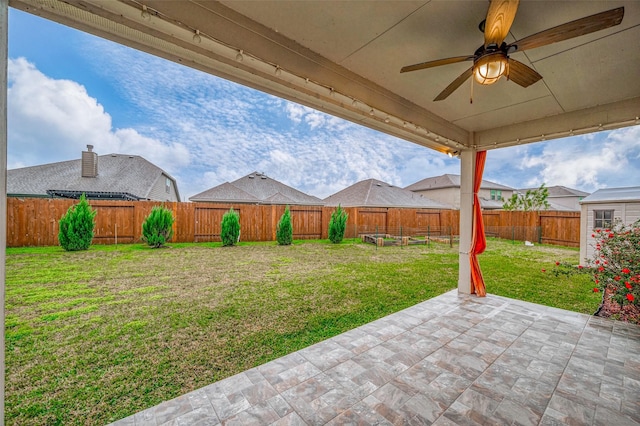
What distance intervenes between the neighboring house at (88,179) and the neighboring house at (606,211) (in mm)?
15168

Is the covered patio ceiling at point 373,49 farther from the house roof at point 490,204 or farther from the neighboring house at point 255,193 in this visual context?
the house roof at point 490,204

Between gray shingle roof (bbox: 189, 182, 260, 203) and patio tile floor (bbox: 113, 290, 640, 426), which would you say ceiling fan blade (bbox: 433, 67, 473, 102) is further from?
gray shingle roof (bbox: 189, 182, 260, 203)

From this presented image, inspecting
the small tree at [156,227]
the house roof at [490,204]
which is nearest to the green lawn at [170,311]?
the small tree at [156,227]

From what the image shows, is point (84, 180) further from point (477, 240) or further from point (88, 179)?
point (477, 240)

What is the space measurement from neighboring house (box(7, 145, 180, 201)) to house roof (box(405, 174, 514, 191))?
1948 centimetres

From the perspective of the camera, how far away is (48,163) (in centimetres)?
1175

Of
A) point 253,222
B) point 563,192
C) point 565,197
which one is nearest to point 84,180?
point 253,222

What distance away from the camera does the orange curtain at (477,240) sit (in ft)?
11.7

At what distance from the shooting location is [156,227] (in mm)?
7492

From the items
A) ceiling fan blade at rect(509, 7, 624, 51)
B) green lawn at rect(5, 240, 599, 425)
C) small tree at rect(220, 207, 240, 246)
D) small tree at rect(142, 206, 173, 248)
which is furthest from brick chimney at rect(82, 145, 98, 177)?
ceiling fan blade at rect(509, 7, 624, 51)

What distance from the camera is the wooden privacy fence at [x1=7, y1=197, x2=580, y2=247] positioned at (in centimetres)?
699

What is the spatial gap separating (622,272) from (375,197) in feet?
43.1

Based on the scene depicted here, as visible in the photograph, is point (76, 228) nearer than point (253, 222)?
Yes

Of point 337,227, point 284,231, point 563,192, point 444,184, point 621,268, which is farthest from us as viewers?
point 563,192
